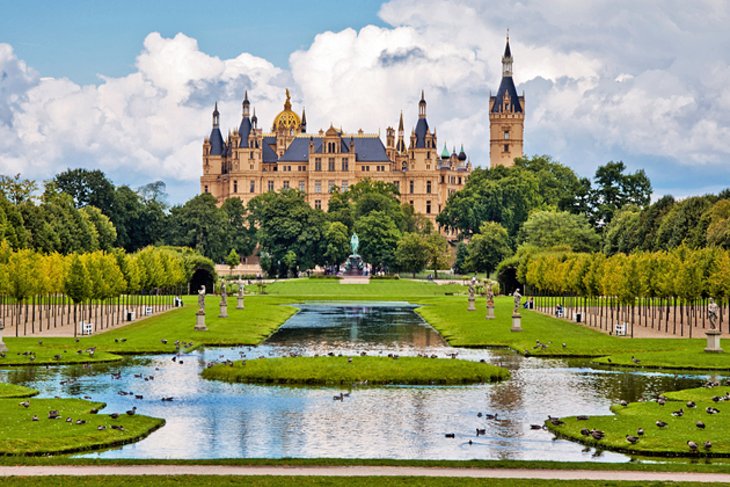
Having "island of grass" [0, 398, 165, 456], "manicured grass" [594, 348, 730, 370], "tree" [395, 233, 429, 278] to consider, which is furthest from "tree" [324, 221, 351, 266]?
"island of grass" [0, 398, 165, 456]

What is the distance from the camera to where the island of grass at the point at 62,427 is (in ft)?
91.0

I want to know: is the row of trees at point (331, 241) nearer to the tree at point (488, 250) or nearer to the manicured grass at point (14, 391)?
the tree at point (488, 250)

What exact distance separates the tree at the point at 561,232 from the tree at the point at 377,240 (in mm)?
21931

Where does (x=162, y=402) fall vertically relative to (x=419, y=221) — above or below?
below

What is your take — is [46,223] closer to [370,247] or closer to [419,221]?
[370,247]

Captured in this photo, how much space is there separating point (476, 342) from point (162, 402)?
23.1 metres

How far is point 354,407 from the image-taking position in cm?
3469

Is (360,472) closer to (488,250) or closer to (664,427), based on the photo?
(664,427)

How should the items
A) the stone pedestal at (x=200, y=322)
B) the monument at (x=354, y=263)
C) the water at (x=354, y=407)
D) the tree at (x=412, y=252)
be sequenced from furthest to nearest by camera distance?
1. the tree at (x=412, y=252)
2. the monument at (x=354, y=263)
3. the stone pedestal at (x=200, y=322)
4. the water at (x=354, y=407)

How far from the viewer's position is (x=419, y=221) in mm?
181375

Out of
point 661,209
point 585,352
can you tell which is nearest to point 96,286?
point 585,352

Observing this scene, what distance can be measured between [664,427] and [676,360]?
15959 mm

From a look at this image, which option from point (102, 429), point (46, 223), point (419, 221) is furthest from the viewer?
point (419, 221)

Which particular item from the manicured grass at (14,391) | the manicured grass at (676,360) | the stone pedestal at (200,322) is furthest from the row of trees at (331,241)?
the manicured grass at (14,391)
